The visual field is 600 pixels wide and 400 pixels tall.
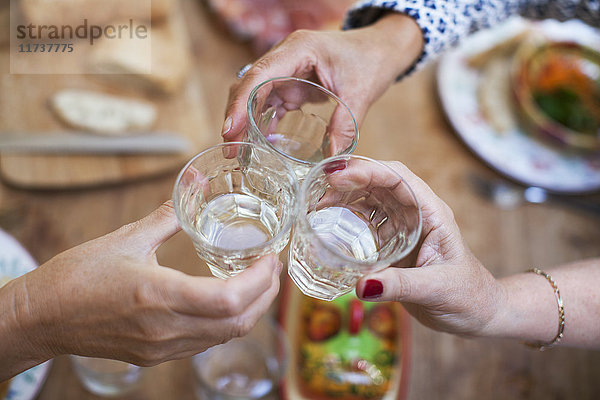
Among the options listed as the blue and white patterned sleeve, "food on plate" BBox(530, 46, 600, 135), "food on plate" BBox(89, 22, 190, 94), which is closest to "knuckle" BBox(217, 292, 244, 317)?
the blue and white patterned sleeve

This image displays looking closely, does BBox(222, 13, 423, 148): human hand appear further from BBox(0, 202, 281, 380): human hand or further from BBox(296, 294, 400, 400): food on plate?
BBox(296, 294, 400, 400): food on plate

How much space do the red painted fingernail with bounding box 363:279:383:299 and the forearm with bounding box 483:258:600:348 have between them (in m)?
0.39

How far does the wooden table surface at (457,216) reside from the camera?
1522 mm

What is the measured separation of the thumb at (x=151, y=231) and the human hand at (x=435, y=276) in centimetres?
33

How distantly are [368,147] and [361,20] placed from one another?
2.02 ft

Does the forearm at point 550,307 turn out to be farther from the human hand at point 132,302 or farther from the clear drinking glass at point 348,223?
the human hand at point 132,302

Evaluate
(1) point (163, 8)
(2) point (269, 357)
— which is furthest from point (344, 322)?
(1) point (163, 8)

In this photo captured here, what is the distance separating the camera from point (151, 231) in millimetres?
812

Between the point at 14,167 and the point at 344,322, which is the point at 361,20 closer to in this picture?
the point at 344,322

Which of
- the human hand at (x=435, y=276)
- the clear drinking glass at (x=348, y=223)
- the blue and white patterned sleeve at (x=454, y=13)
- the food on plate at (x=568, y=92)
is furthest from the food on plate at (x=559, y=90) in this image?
the clear drinking glass at (x=348, y=223)

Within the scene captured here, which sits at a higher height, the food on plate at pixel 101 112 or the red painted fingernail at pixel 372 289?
the red painted fingernail at pixel 372 289

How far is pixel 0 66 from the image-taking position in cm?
180

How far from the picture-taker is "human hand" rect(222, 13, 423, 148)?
1029 millimetres

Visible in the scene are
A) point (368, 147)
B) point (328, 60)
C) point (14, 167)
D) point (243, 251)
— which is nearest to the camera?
point (243, 251)
